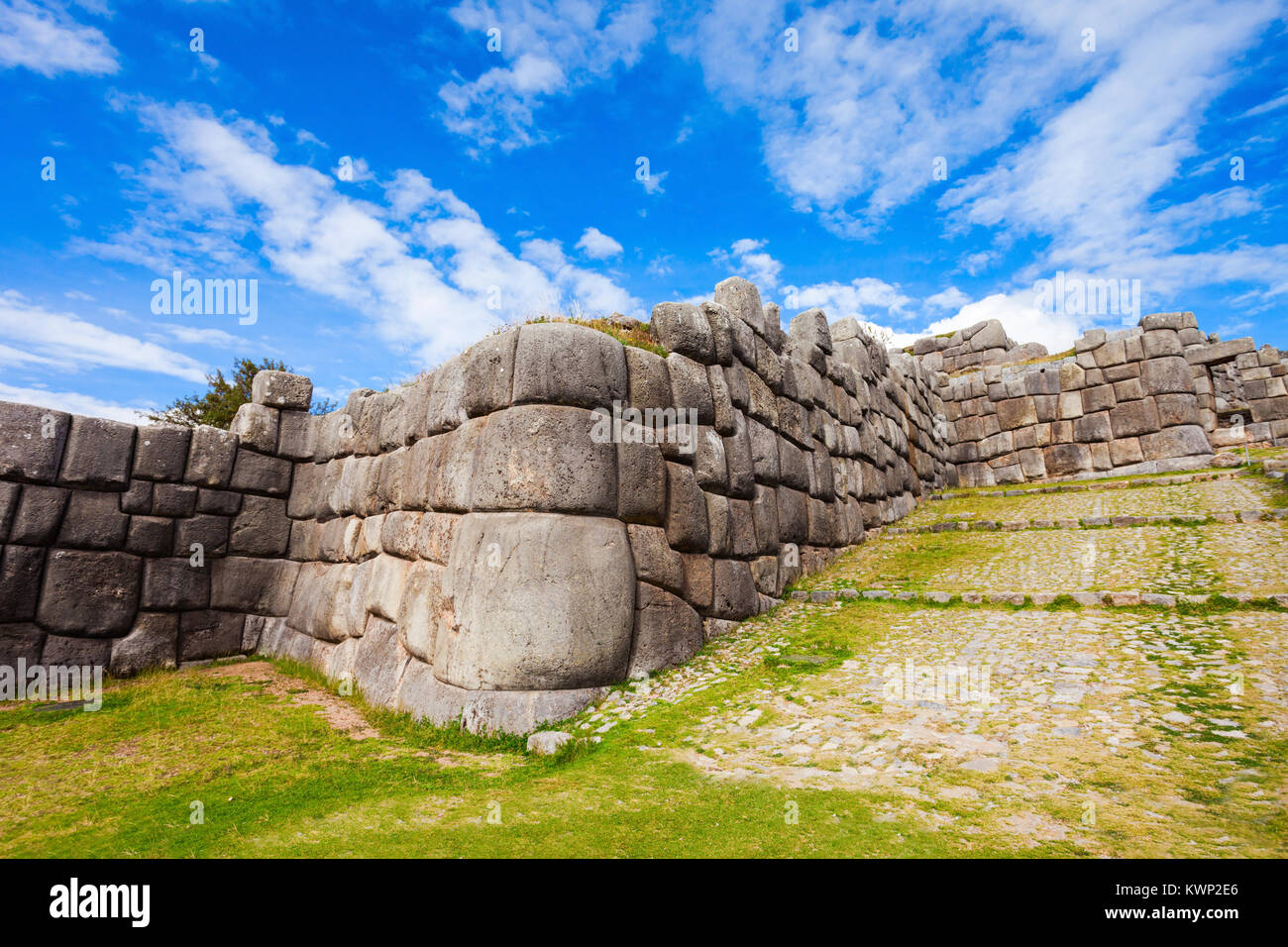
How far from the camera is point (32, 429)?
702cm

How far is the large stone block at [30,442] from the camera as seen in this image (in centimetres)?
686

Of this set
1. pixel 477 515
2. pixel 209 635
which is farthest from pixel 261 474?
pixel 477 515

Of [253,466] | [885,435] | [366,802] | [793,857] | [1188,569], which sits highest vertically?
[885,435]

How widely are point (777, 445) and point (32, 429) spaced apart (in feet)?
29.7

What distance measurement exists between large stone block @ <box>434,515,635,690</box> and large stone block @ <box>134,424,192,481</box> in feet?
17.7

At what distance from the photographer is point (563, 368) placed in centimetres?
556

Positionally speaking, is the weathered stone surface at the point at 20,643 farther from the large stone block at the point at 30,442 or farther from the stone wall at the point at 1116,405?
the stone wall at the point at 1116,405

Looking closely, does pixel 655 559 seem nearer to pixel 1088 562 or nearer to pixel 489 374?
pixel 489 374

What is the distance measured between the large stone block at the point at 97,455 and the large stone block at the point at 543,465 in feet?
17.7

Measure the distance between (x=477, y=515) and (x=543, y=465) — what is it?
0.77 m

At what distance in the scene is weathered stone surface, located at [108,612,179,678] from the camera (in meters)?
7.42

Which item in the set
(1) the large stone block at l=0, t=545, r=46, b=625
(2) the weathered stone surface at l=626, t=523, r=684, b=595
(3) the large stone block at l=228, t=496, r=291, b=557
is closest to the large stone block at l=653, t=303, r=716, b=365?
(2) the weathered stone surface at l=626, t=523, r=684, b=595
